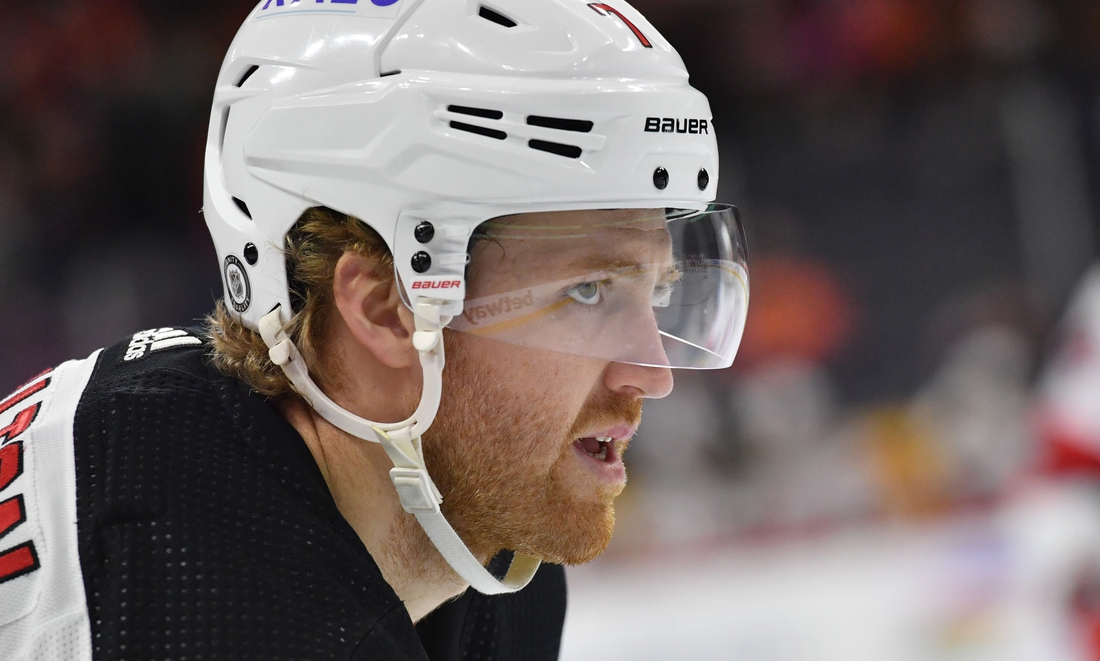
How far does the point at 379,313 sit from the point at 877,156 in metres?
4.50

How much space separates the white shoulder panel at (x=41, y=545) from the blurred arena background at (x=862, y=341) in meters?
2.93

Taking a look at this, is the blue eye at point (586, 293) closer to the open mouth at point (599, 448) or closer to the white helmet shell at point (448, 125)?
the white helmet shell at point (448, 125)

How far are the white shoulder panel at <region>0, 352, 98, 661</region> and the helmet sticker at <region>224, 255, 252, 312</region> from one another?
0.25 m

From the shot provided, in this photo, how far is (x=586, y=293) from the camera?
1.55 meters

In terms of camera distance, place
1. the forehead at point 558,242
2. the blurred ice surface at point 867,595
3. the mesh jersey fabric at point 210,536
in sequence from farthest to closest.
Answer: the blurred ice surface at point 867,595, the forehead at point 558,242, the mesh jersey fabric at point 210,536

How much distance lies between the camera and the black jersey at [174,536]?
4.13ft

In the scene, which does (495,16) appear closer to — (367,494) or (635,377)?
(635,377)

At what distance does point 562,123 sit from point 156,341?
2.30 ft

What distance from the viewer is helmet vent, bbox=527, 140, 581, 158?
1.46 metres

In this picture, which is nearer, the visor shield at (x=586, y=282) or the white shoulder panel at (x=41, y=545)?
the white shoulder panel at (x=41, y=545)

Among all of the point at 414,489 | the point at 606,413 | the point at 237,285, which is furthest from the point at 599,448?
the point at 237,285

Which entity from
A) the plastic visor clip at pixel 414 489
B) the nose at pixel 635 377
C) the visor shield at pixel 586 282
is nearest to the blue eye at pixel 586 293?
the visor shield at pixel 586 282

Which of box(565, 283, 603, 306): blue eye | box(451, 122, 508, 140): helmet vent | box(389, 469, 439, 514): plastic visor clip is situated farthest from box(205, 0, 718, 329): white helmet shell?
box(389, 469, 439, 514): plastic visor clip

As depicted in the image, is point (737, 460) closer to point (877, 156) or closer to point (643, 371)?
point (877, 156)
